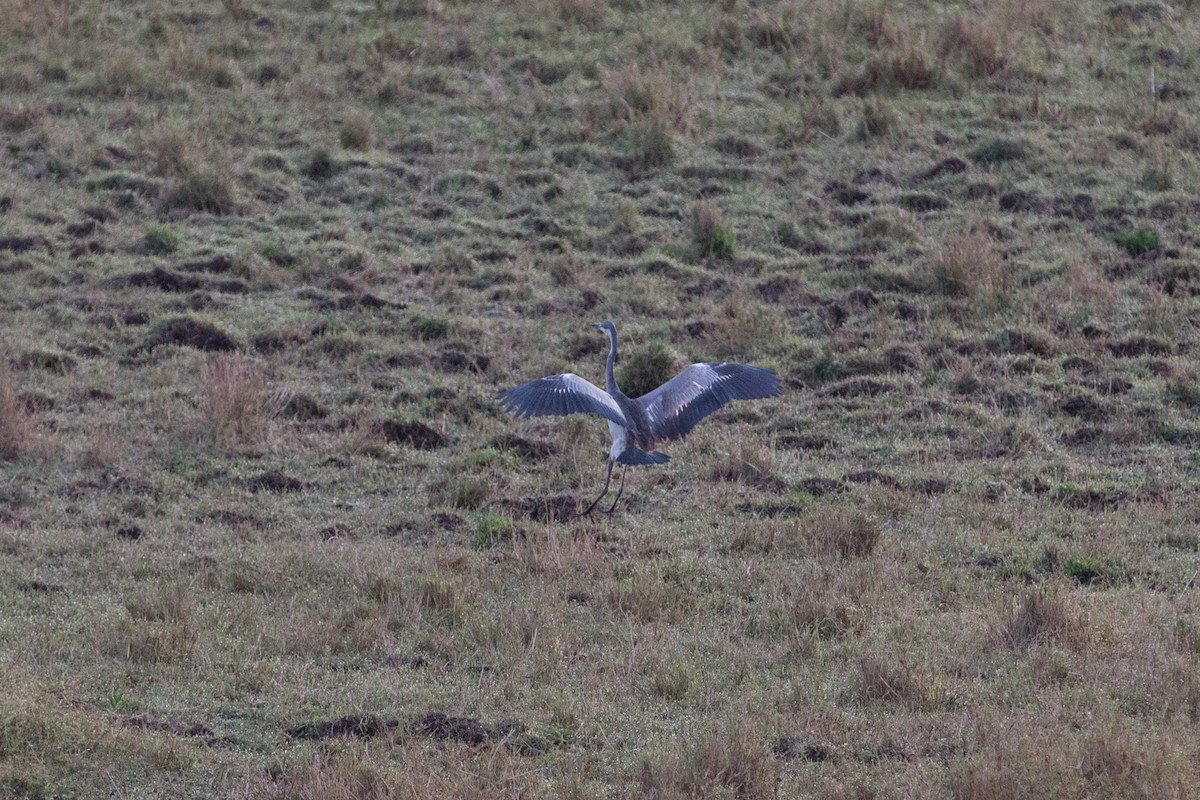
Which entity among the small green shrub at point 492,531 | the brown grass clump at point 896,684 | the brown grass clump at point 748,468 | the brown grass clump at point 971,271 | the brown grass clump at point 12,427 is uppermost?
the brown grass clump at point 896,684

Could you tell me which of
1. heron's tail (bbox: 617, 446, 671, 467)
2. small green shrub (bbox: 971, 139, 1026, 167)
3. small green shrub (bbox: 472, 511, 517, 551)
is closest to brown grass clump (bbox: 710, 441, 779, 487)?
heron's tail (bbox: 617, 446, 671, 467)

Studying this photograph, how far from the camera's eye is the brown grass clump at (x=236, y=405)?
10.3 meters

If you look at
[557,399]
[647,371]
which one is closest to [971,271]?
[647,371]

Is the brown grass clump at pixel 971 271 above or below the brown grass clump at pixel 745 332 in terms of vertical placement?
above

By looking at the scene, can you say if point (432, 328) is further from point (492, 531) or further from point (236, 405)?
point (492, 531)

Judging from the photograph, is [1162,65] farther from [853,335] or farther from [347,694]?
[347,694]

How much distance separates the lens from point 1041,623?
711cm

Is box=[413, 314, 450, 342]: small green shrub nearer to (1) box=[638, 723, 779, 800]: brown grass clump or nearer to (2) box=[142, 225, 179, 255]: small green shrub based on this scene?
(2) box=[142, 225, 179, 255]: small green shrub

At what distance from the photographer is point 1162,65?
A: 620 inches

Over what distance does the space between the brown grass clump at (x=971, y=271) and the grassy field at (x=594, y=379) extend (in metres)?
0.03

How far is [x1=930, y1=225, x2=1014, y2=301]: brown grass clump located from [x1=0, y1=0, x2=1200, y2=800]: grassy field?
0.03 meters

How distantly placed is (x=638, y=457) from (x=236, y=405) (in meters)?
3.09

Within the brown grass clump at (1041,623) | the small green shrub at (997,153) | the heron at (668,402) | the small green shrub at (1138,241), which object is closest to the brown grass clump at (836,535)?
the heron at (668,402)

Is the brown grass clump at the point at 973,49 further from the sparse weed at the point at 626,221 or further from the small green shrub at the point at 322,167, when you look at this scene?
the small green shrub at the point at 322,167
